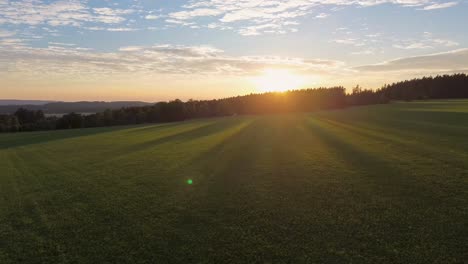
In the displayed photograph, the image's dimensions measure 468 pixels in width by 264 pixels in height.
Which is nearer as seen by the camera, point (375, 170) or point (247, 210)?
point (247, 210)

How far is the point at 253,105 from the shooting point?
10006 centimetres

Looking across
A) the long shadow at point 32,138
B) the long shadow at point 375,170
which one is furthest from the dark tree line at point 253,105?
the long shadow at point 375,170

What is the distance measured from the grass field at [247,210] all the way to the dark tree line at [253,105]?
6416cm

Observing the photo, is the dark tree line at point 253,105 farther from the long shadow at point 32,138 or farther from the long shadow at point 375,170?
the long shadow at point 375,170

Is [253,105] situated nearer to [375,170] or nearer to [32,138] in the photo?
[32,138]

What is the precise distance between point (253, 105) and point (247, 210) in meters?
91.8

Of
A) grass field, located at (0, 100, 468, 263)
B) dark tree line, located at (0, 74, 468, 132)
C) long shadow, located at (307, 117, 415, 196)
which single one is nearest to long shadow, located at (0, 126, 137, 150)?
grass field, located at (0, 100, 468, 263)

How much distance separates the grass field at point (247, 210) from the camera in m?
6.62

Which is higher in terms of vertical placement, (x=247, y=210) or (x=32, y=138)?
(x=32, y=138)

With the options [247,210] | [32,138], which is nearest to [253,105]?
[32,138]

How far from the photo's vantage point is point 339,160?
50.2 feet

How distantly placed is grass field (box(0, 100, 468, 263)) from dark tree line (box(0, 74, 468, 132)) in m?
64.2

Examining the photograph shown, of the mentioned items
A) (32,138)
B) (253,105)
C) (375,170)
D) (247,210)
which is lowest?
(247,210)

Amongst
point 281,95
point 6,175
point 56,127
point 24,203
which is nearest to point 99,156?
point 6,175
